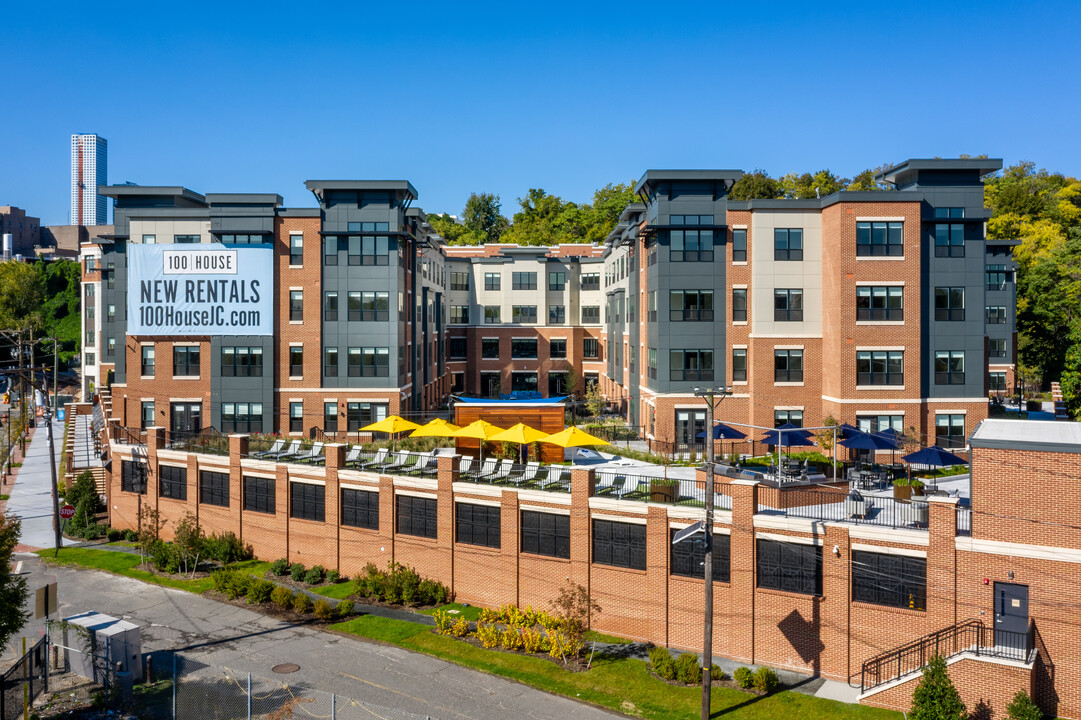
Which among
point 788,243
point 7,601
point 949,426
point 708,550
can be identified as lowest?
point 7,601

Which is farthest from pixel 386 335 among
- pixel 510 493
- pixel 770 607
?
pixel 770 607

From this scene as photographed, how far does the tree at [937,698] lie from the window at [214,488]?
31604 mm

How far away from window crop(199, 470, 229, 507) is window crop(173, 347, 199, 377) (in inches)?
551

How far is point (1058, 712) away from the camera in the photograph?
21.8 m

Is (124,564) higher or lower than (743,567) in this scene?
lower

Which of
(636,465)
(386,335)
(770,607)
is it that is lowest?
(770,607)

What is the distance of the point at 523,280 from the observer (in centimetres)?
7769

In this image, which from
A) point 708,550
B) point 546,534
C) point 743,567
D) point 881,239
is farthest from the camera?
point 881,239

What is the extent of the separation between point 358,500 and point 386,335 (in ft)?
57.8

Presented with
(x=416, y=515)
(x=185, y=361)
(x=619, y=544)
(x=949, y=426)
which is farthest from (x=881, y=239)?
(x=185, y=361)

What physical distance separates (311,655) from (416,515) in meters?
7.48

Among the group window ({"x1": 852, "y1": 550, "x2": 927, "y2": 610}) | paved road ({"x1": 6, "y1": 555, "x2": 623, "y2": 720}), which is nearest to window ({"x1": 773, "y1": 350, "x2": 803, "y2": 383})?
window ({"x1": 852, "y1": 550, "x2": 927, "y2": 610})

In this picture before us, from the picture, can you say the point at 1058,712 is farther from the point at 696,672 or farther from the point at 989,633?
the point at 696,672

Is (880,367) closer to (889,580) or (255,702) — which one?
(889,580)
